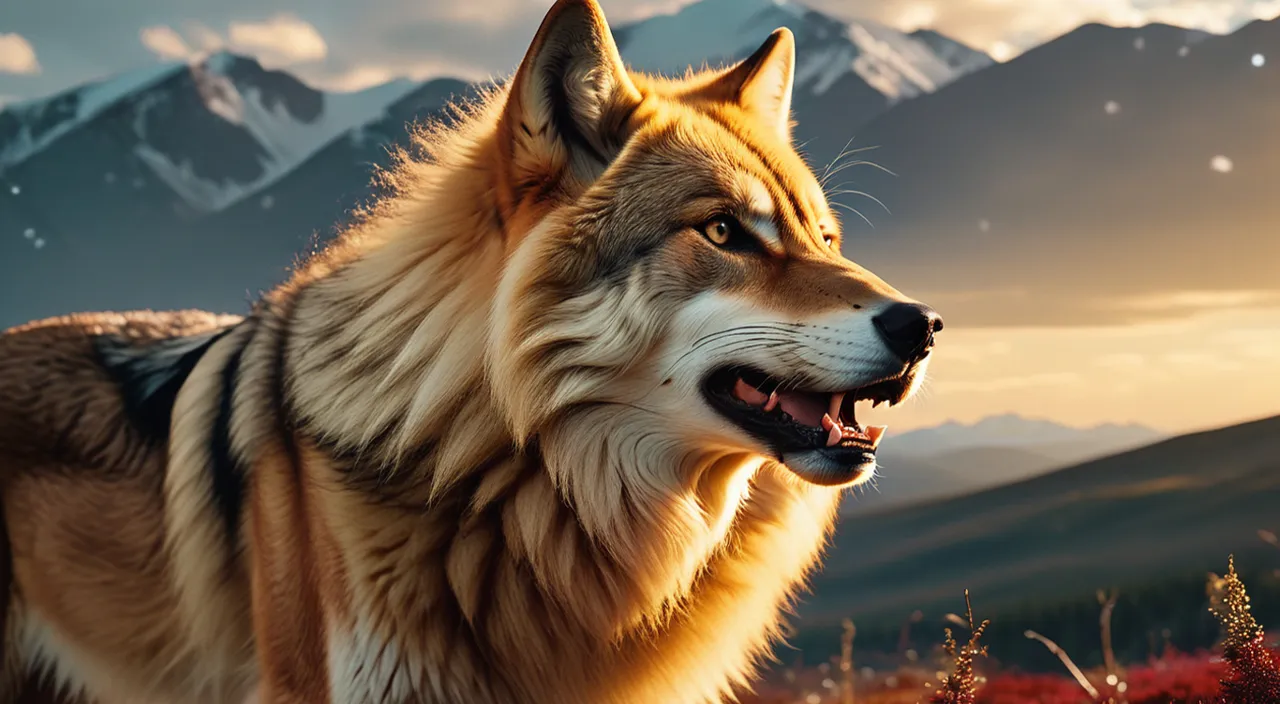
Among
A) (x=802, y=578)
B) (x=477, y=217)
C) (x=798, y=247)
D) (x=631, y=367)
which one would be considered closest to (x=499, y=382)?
(x=631, y=367)

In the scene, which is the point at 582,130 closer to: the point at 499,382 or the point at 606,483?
the point at 499,382

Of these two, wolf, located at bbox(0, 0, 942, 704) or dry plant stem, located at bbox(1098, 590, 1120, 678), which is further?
dry plant stem, located at bbox(1098, 590, 1120, 678)

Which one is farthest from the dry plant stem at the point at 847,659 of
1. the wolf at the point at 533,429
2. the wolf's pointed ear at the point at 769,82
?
the wolf's pointed ear at the point at 769,82

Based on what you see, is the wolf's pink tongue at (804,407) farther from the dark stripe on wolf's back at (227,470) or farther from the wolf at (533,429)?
the dark stripe on wolf's back at (227,470)

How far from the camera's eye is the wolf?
2.81 meters

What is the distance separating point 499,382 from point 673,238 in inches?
26.8

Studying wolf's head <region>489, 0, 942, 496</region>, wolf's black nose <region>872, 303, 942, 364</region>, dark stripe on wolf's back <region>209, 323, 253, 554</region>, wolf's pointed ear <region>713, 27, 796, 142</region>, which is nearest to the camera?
wolf's black nose <region>872, 303, 942, 364</region>

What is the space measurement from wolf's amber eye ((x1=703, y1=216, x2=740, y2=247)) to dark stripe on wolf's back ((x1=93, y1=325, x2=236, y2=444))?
218cm

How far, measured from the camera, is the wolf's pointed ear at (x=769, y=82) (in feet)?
11.8

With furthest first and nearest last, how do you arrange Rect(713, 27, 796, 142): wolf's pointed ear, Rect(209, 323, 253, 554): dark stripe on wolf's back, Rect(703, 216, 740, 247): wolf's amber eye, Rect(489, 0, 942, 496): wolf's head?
Rect(713, 27, 796, 142): wolf's pointed ear, Rect(209, 323, 253, 554): dark stripe on wolf's back, Rect(703, 216, 740, 247): wolf's amber eye, Rect(489, 0, 942, 496): wolf's head

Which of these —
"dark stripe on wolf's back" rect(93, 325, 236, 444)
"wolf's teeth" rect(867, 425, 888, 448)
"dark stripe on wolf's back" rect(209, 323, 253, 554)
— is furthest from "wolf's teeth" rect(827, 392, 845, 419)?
"dark stripe on wolf's back" rect(93, 325, 236, 444)

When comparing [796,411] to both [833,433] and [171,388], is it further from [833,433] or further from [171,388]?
[171,388]

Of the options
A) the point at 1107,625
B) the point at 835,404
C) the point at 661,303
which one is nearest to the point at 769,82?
the point at 661,303

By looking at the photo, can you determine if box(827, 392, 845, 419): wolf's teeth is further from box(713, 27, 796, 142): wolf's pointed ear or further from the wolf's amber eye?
box(713, 27, 796, 142): wolf's pointed ear
